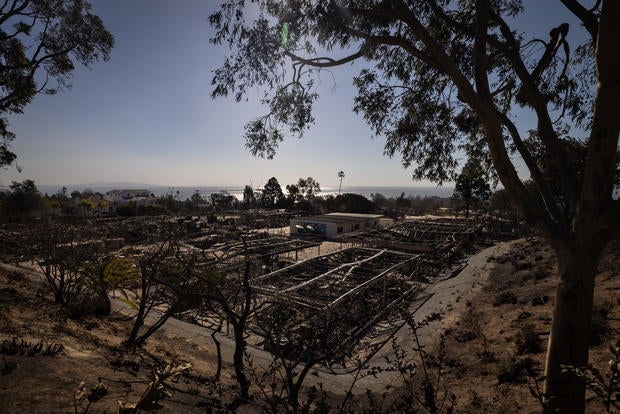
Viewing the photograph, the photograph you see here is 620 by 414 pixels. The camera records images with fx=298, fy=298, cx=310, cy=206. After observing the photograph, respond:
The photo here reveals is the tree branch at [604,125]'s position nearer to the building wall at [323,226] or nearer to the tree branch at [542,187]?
the tree branch at [542,187]

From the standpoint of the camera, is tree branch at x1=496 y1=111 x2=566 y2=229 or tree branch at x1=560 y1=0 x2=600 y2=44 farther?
tree branch at x1=560 y1=0 x2=600 y2=44

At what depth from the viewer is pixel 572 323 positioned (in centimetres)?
376

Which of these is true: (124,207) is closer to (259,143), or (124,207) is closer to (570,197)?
(259,143)

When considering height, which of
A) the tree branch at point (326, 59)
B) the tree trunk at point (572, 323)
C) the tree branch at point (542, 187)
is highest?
the tree branch at point (326, 59)

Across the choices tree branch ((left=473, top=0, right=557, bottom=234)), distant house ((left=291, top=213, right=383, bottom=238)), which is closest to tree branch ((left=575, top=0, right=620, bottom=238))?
tree branch ((left=473, top=0, right=557, bottom=234))

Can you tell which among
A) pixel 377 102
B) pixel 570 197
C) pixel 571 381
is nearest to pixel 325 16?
pixel 377 102

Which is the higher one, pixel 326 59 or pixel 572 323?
pixel 326 59

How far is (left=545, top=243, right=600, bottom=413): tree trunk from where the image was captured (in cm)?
370

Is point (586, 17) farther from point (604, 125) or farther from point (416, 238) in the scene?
point (416, 238)

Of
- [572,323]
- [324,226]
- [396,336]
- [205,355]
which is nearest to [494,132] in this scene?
[572,323]

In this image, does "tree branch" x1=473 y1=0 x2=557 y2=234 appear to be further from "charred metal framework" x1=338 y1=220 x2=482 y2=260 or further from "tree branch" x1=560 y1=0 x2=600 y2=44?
"charred metal framework" x1=338 y1=220 x2=482 y2=260

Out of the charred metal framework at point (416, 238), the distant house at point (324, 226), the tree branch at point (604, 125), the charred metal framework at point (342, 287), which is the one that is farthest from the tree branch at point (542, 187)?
the distant house at point (324, 226)

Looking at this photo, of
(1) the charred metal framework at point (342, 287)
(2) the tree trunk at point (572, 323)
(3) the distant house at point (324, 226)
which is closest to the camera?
(2) the tree trunk at point (572, 323)

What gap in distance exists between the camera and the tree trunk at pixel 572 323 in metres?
3.70
